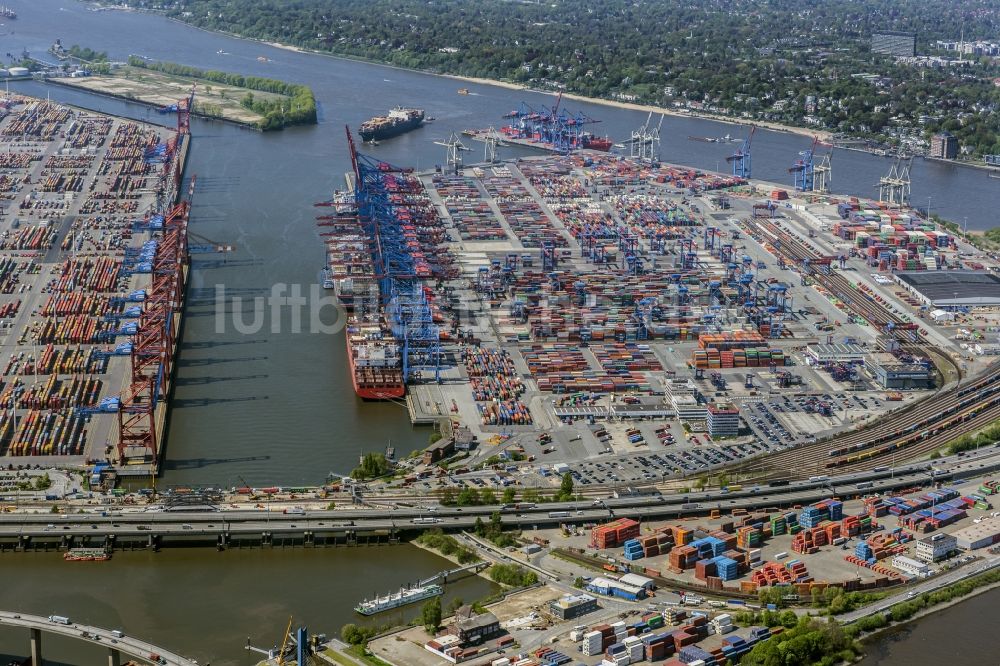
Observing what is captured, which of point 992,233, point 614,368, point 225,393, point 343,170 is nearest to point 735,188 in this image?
point 992,233

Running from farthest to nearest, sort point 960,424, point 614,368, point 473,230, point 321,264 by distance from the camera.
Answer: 1. point 473,230
2. point 321,264
3. point 614,368
4. point 960,424

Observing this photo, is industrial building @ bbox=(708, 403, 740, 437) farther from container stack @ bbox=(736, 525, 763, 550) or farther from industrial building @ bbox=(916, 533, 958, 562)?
industrial building @ bbox=(916, 533, 958, 562)

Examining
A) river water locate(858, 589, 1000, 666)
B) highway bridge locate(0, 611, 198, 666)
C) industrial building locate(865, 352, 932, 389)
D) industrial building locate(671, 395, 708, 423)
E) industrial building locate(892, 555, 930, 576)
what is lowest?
highway bridge locate(0, 611, 198, 666)

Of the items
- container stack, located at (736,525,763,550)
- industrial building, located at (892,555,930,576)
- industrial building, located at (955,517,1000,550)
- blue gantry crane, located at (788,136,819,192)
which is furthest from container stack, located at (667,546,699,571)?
blue gantry crane, located at (788,136,819,192)

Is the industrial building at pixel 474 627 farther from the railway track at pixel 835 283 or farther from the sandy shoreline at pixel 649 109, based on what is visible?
the sandy shoreline at pixel 649 109

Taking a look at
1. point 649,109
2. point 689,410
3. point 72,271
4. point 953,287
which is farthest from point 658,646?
point 649,109

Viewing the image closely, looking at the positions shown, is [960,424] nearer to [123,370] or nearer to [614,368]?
[614,368]
